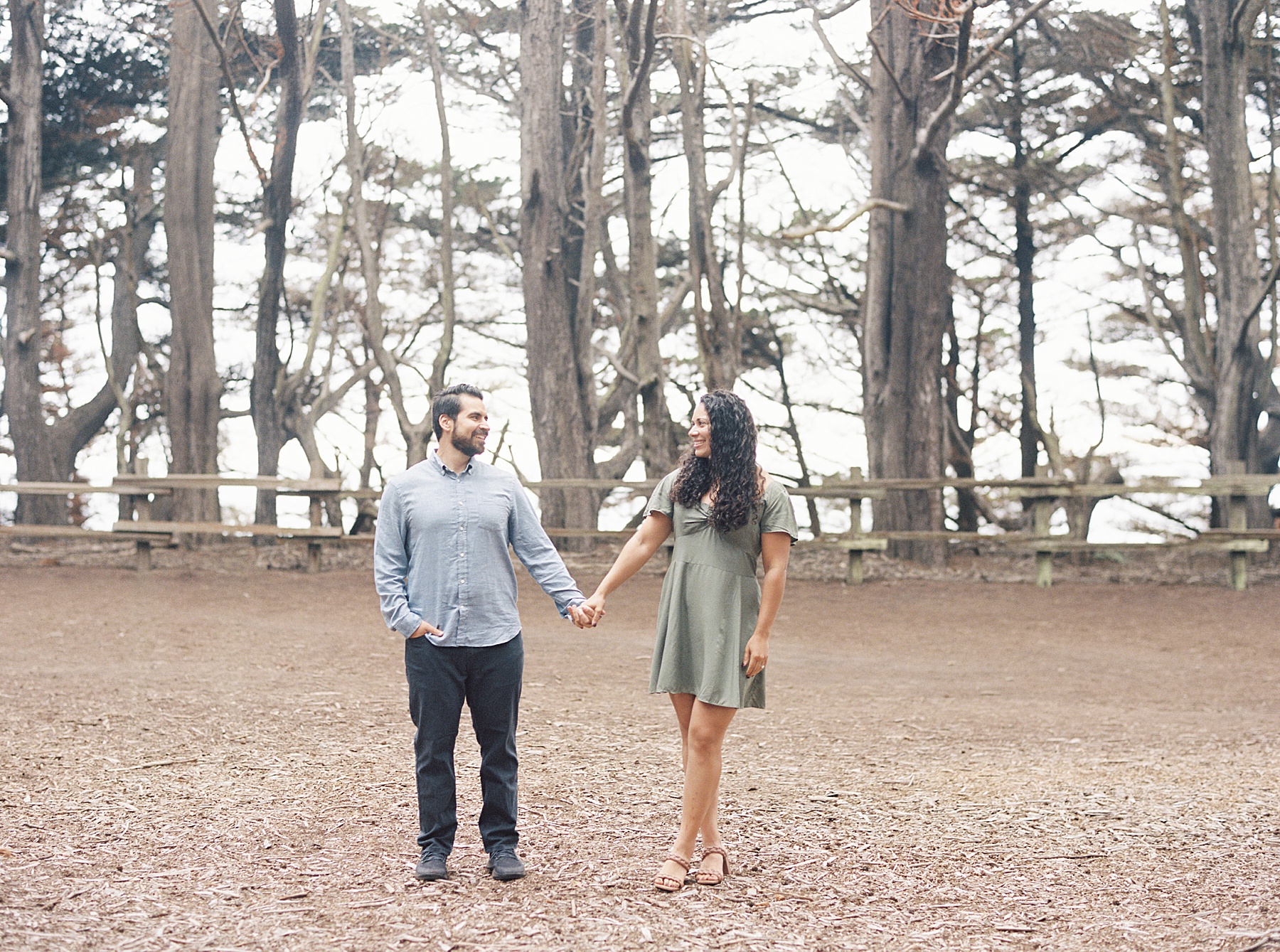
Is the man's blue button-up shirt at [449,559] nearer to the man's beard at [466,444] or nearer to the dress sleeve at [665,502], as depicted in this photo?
the man's beard at [466,444]

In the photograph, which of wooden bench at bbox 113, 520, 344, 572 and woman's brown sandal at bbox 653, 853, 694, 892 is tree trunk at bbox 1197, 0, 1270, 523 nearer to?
wooden bench at bbox 113, 520, 344, 572

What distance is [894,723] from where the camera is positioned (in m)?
7.98

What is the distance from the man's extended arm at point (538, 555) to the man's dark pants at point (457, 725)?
21 cm

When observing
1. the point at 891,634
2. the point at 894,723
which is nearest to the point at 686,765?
the point at 894,723

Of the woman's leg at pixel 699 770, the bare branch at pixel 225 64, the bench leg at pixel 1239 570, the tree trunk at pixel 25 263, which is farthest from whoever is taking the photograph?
the tree trunk at pixel 25 263

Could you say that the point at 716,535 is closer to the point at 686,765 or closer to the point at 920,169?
the point at 686,765

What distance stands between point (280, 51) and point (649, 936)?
1698cm

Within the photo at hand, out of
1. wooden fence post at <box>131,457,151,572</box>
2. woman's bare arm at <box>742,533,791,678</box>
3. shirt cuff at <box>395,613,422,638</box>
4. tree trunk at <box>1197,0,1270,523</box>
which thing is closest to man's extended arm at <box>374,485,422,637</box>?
shirt cuff at <box>395,613,422,638</box>

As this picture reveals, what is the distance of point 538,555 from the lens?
4527 millimetres

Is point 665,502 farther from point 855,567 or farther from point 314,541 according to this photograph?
point 314,541

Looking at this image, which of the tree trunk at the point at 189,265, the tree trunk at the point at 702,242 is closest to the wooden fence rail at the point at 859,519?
the tree trunk at the point at 702,242

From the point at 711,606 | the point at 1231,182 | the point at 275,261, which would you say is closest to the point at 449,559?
the point at 711,606

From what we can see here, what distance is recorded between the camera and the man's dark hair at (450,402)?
4.45m

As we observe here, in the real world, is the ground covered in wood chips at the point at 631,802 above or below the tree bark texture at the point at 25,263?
below
